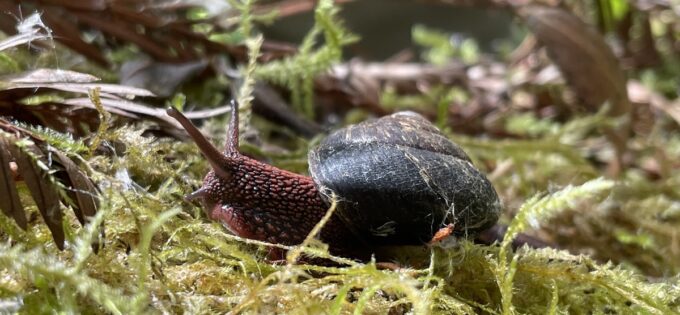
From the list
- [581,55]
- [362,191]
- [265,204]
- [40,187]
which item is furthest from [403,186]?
[581,55]

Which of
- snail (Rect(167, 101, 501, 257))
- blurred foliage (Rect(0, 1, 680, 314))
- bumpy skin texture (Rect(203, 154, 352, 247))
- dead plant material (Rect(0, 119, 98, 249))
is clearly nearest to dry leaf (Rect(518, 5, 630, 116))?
blurred foliage (Rect(0, 1, 680, 314))

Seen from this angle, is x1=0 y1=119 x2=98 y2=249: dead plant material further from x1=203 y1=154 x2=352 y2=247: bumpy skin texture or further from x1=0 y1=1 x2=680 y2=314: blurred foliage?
x1=203 y1=154 x2=352 y2=247: bumpy skin texture

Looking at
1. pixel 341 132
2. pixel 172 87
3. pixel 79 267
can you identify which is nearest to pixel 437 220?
pixel 341 132

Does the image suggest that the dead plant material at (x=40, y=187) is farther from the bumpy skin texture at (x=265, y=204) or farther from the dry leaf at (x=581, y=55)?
the dry leaf at (x=581, y=55)

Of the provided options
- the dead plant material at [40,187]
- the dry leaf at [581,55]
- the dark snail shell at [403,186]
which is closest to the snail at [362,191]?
the dark snail shell at [403,186]

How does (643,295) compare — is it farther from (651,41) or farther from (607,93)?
(651,41)

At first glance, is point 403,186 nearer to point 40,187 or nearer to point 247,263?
point 247,263

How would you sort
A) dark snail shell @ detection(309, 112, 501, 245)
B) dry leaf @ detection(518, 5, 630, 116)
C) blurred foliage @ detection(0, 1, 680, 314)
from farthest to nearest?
dry leaf @ detection(518, 5, 630, 116) < dark snail shell @ detection(309, 112, 501, 245) < blurred foliage @ detection(0, 1, 680, 314)
